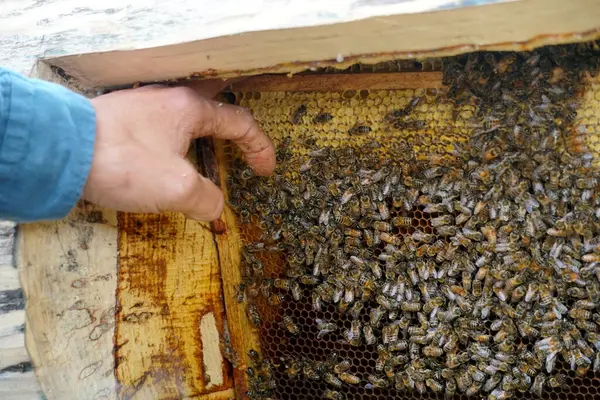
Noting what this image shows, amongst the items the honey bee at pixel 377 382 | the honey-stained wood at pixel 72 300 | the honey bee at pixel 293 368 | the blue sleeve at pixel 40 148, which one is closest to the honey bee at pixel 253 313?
the honey bee at pixel 293 368

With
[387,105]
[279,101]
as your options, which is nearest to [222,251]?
[279,101]

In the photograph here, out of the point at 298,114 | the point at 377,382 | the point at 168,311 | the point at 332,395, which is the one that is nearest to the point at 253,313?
the point at 168,311

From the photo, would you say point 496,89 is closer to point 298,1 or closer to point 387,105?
point 387,105

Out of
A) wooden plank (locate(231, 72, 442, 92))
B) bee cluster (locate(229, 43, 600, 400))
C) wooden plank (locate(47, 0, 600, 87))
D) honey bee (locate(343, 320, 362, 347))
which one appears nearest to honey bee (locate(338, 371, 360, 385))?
bee cluster (locate(229, 43, 600, 400))

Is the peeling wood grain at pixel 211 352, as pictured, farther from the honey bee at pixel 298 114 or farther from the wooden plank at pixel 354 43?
the wooden plank at pixel 354 43

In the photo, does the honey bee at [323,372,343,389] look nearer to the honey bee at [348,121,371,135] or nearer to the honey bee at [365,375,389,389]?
the honey bee at [365,375,389,389]

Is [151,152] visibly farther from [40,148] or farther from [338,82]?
[338,82]

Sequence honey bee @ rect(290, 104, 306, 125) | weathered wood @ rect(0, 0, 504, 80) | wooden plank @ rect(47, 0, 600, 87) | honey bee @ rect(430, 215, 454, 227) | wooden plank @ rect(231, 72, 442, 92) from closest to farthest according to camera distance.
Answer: wooden plank @ rect(47, 0, 600, 87)
weathered wood @ rect(0, 0, 504, 80)
wooden plank @ rect(231, 72, 442, 92)
honey bee @ rect(430, 215, 454, 227)
honey bee @ rect(290, 104, 306, 125)
